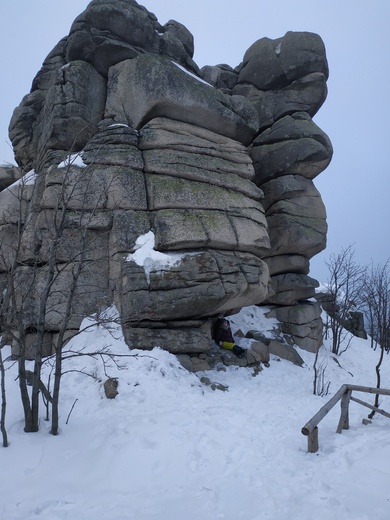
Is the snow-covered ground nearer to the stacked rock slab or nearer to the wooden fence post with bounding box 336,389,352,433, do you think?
the wooden fence post with bounding box 336,389,352,433

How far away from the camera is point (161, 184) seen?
13.8 m

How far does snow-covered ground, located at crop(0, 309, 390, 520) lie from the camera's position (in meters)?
5.67

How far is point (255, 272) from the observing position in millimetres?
13781

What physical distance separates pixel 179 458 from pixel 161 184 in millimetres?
9347

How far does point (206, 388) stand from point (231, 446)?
11.3 feet

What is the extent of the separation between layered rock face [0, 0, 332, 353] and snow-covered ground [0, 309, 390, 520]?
234cm

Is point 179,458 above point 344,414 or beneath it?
beneath

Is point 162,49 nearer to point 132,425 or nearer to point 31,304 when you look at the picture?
point 31,304

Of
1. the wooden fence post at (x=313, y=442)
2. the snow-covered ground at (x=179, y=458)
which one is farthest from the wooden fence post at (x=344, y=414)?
the wooden fence post at (x=313, y=442)

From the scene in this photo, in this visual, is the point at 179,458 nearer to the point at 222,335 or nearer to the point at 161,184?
the point at 222,335

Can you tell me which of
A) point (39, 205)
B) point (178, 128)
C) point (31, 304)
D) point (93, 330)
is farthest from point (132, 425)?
point (178, 128)

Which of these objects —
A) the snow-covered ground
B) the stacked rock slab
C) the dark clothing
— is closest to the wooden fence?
the snow-covered ground

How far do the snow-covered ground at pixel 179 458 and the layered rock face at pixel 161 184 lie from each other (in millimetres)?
2336

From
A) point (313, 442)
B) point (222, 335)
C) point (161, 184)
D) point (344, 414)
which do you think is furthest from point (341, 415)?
point (161, 184)
